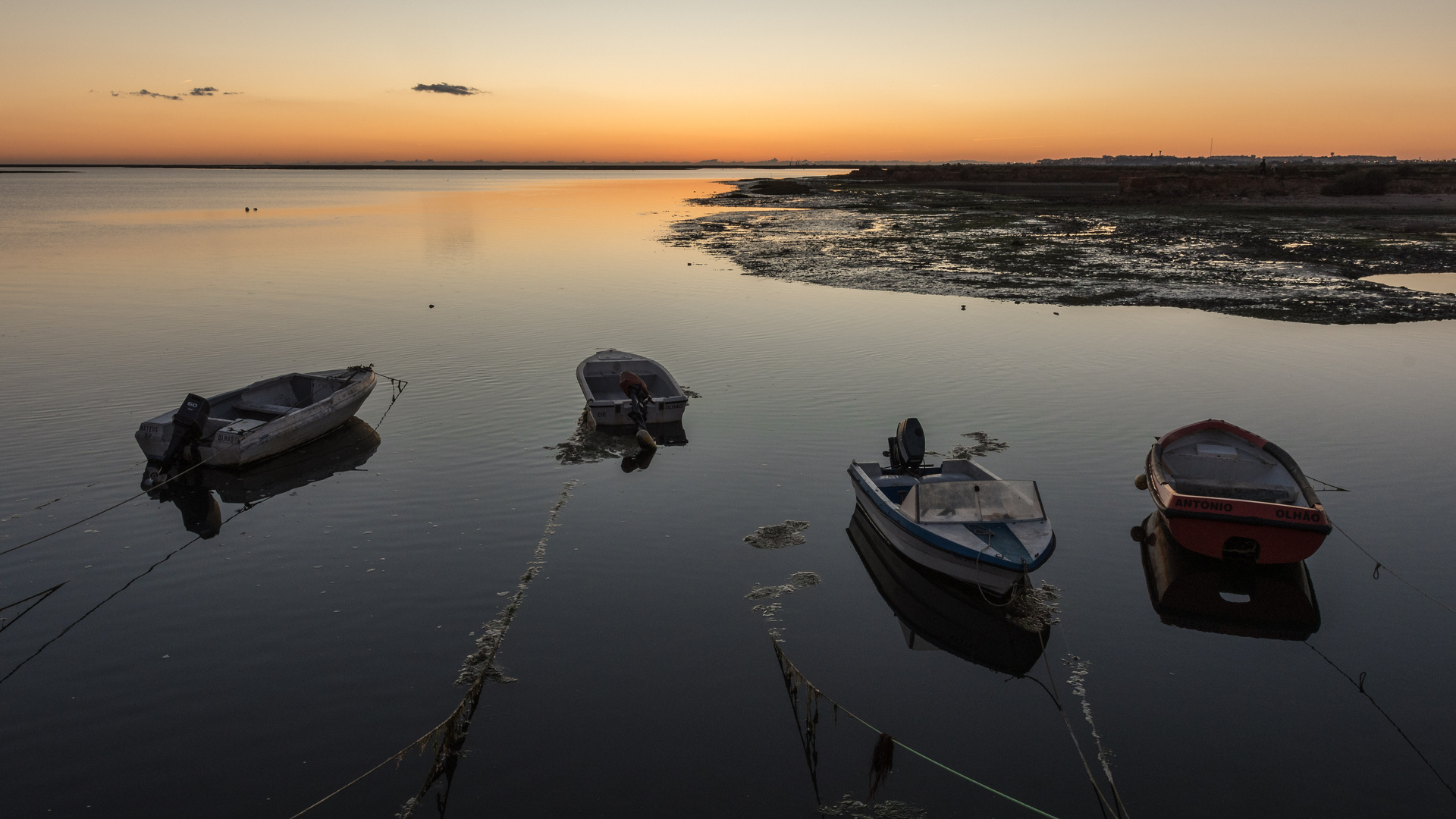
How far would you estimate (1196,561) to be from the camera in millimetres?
14562

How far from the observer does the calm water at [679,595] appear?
9102mm

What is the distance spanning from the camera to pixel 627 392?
21.4 metres

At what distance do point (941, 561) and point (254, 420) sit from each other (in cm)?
1661

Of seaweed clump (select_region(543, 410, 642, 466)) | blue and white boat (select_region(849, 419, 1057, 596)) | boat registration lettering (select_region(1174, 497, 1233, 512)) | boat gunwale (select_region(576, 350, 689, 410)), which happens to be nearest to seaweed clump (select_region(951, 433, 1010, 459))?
blue and white boat (select_region(849, 419, 1057, 596))

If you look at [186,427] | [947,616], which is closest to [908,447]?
[947,616]

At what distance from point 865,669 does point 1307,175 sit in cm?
13872

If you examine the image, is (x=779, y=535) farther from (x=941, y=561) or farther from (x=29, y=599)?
(x=29, y=599)

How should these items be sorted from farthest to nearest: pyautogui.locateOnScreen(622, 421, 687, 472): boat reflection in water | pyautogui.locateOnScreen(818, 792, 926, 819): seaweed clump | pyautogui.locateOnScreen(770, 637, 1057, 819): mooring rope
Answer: pyautogui.locateOnScreen(622, 421, 687, 472): boat reflection in water
pyautogui.locateOnScreen(770, 637, 1057, 819): mooring rope
pyautogui.locateOnScreen(818, 792, 926, 819): seaweed clump

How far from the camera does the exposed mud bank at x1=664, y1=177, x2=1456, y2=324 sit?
127 feet

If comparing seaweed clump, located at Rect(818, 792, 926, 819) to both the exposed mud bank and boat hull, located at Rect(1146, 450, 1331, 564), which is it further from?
the exposed mud bank

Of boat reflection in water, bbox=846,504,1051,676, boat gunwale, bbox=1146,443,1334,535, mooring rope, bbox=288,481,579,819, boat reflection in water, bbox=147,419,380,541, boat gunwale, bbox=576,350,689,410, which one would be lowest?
boat reflection in water, bbox=147,419,380,541

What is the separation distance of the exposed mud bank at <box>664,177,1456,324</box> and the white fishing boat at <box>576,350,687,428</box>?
870 inches

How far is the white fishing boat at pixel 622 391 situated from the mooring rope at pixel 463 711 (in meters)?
7.41

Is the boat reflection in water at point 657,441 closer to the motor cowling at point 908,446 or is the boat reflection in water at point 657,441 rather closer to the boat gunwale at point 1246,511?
the motor cowling at point 908,446
